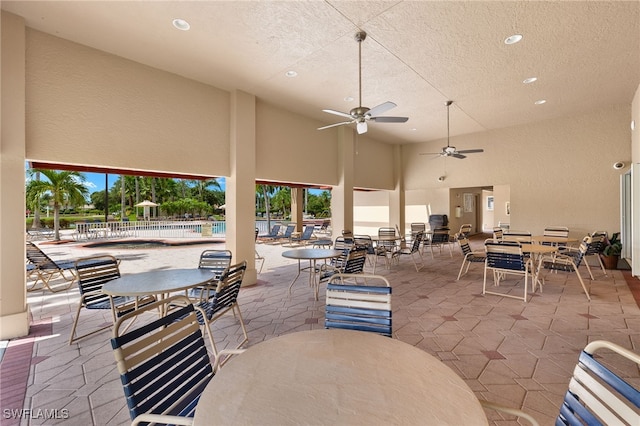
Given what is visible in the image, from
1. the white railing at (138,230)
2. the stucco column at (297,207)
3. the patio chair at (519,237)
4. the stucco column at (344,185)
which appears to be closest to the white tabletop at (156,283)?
the stucco column at (344,185)

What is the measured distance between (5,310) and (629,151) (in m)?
11.2

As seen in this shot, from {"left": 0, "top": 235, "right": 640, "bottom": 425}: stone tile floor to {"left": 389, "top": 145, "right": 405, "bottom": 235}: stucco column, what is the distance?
4.60 meters

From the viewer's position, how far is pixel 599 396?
3.34 ft

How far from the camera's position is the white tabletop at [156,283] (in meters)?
2.53

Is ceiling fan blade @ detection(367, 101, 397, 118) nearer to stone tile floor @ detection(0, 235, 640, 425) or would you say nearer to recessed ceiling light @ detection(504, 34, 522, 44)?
recessed ceiling light @ detection(504, 34, 522, 44)

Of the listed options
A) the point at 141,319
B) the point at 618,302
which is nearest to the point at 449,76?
the point at 618,302

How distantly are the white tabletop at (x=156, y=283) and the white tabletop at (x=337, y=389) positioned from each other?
157cm

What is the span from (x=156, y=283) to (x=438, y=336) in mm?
2965

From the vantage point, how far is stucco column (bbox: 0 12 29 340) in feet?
10.5

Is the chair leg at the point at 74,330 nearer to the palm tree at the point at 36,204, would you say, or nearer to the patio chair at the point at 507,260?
the patio chair at the point at 507,260

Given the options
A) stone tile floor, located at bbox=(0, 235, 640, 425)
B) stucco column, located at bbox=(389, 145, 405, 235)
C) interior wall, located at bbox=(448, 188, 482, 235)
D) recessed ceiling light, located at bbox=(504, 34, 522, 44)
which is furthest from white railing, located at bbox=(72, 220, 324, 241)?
recessed ceiling light, located at bbox=(504, 34, 522, 44)

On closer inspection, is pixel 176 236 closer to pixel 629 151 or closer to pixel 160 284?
pixel 160 284

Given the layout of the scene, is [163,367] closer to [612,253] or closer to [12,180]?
[12,180]

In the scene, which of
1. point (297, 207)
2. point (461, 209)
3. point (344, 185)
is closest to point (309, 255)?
point (344, 185)
